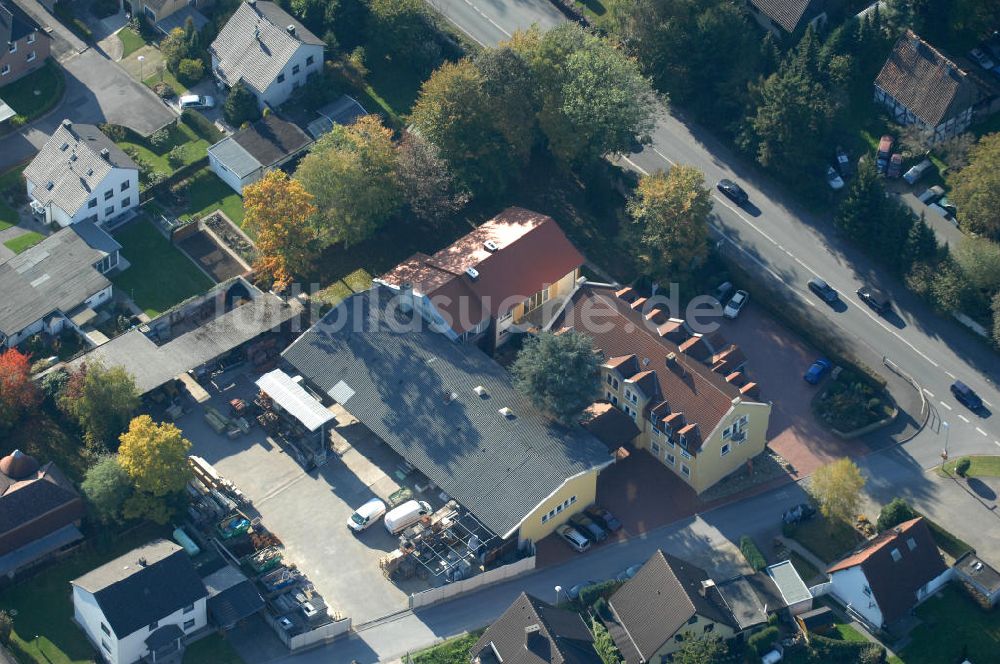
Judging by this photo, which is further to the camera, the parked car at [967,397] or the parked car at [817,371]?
the parked car at [817,371]

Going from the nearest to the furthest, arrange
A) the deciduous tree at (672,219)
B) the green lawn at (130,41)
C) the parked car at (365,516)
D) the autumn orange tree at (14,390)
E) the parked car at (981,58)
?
1. the parked car at (365,516)
2. the autumn orange tree at (14,390)
3. the deciduous tree at (672,219)
4. the parked car at (981,58)
5. the green lawn at (130,41)

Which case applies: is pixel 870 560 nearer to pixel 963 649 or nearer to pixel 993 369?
pixel 963 649

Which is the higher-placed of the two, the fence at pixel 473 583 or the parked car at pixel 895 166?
the parked car at pixel 895 166

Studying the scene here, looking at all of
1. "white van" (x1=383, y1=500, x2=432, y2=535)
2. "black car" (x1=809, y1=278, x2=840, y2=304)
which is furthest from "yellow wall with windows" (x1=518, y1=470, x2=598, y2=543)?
"black car" (x1=809, y1=278, x2=840, y2=304)

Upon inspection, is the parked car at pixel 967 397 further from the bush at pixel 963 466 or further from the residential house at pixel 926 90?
the residential house at pixel 926 90

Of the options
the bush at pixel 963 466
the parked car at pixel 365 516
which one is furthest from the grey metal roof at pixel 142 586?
the bush at pixel 963 466

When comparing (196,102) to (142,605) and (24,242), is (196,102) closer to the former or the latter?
(24,242)
